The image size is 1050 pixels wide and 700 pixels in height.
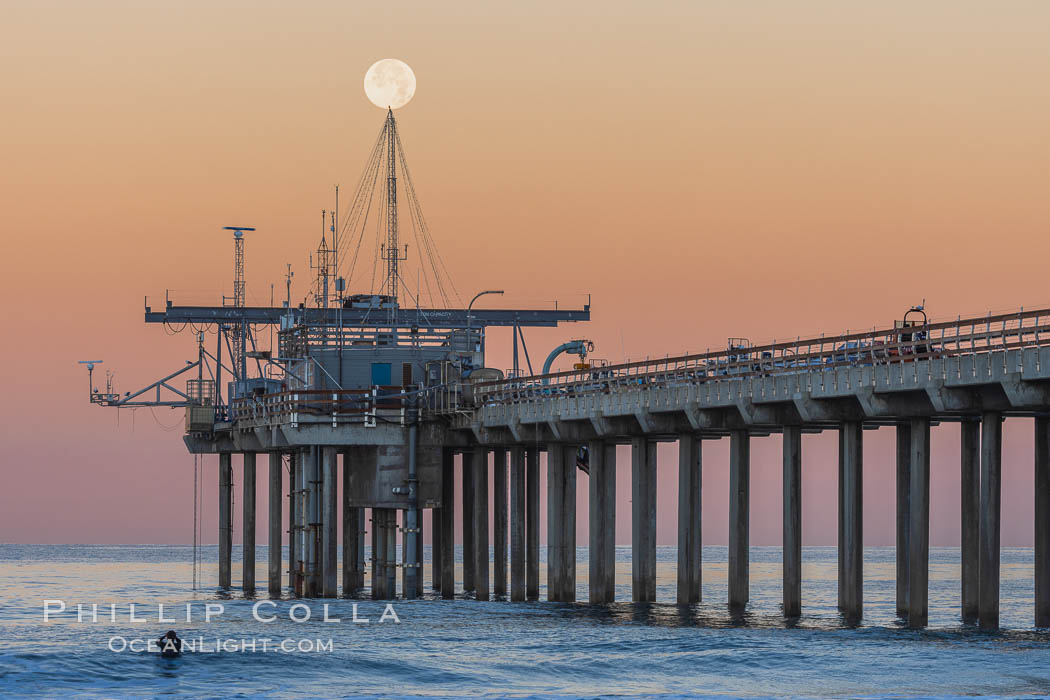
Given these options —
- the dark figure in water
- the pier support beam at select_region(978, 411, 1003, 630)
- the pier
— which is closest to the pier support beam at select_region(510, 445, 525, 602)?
the pier

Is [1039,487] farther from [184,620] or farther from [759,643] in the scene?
[184,620]

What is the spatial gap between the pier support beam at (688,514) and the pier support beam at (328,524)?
16.0 meters

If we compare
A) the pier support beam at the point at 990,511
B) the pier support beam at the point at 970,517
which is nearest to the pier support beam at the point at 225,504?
the pier support beam at the point at 970,517

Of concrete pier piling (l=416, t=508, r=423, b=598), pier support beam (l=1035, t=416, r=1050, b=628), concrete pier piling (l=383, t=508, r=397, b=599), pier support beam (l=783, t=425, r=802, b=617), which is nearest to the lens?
pier support beam (l=1035, t=416, r=1050, b=628)

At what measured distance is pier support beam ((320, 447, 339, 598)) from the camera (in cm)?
7431

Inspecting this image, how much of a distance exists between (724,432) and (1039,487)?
13.9m

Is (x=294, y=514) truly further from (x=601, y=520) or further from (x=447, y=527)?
(x=601, y=520)

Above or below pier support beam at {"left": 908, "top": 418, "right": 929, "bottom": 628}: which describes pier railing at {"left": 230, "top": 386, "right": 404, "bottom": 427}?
above

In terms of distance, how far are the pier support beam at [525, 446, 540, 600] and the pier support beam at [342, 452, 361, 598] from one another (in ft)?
24.3

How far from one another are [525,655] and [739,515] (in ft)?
33.2

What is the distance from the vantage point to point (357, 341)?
3359 inches

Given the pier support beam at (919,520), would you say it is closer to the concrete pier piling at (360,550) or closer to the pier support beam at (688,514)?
the pier support beam at (688,514)

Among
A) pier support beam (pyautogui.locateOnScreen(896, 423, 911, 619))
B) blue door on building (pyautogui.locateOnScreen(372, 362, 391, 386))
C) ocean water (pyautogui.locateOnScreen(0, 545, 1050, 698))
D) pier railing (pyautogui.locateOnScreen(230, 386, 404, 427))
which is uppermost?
blue door on building (pyautogui.locateOnScreen(372, 362, 391, 386))

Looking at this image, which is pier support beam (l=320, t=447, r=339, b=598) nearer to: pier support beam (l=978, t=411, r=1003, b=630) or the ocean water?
the ocean water
